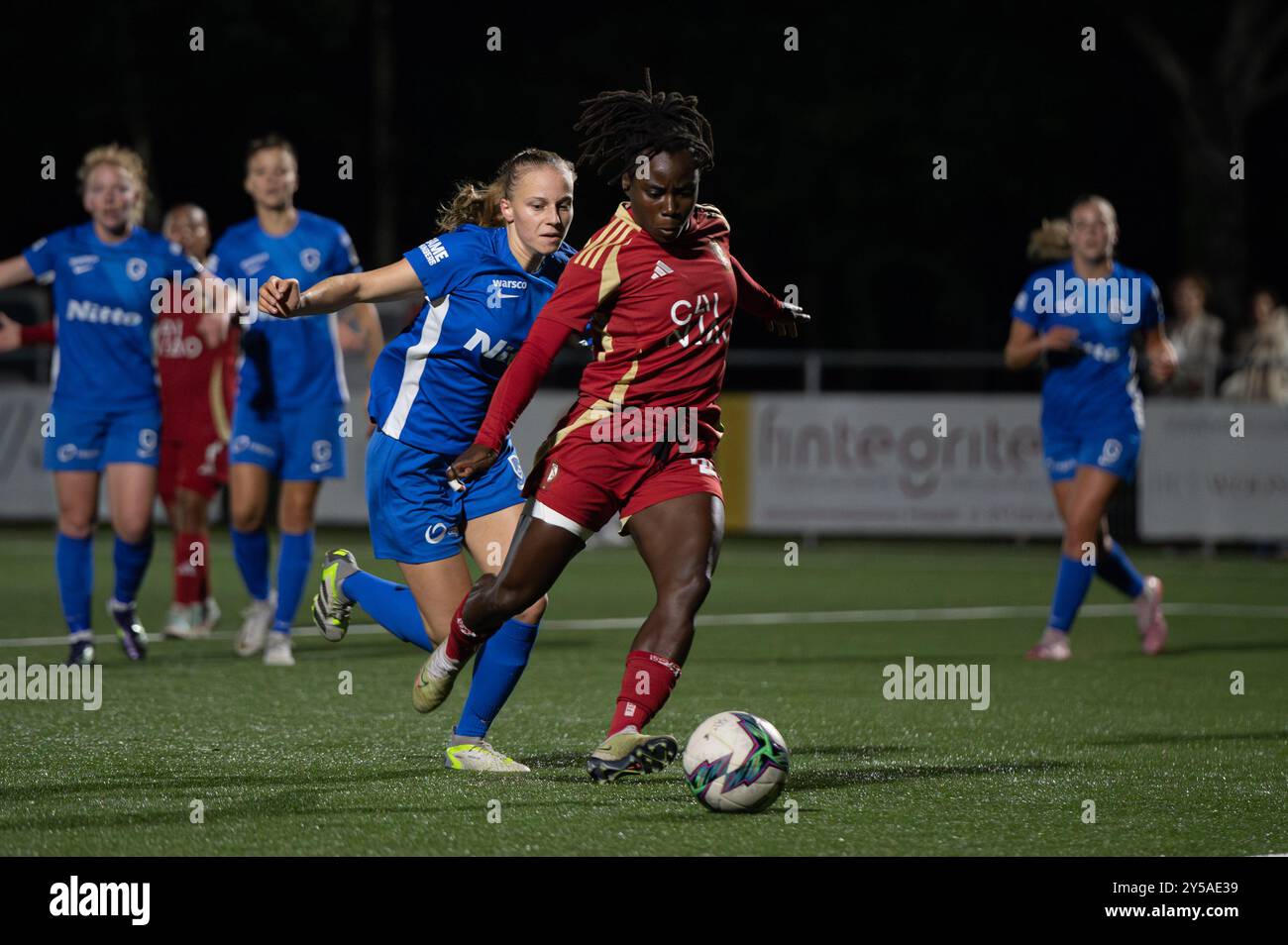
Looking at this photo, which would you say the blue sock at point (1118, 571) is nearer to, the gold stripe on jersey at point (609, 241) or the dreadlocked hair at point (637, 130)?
the dreadlocked hair at point (637, 130)

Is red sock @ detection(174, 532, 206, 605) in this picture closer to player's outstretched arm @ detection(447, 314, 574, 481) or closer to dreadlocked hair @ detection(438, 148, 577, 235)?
dreadlocked hair @ detection(438, 148, 577, 235)

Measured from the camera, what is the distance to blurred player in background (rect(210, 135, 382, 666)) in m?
10.2

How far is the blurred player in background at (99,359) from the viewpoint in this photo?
31.7 ft

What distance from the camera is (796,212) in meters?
33.0

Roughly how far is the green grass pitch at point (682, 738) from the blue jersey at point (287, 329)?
133cm

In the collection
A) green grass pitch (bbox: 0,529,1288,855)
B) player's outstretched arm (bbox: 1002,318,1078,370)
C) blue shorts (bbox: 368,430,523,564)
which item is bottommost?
green grass pitch (bbox: 0,529,1288,855)

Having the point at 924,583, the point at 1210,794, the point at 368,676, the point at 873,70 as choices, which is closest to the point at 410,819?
the point at 1210,794

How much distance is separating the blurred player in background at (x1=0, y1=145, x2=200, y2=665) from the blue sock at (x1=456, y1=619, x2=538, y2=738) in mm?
3363

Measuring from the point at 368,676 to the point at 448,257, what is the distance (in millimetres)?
3381

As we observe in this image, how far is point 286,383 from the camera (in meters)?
10.3

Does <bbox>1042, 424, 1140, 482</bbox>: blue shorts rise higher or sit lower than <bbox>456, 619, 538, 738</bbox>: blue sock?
higher

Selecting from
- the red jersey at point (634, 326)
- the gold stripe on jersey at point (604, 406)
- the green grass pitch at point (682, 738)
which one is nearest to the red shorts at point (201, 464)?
the green grass pitch at point (682, 738)

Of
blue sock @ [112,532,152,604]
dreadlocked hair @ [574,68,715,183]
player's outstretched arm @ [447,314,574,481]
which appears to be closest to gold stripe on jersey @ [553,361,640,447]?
player's outstretched arm @ [447,314,574,481]

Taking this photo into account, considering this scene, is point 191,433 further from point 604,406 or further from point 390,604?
point 604,406
